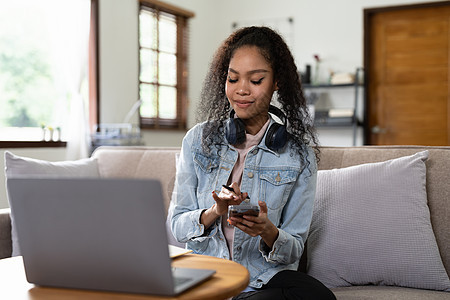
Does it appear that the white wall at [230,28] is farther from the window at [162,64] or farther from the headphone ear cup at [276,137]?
the headphone ear cup at [276,137]

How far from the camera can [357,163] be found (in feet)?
6.31

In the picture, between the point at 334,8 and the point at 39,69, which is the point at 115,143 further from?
the point at 334,8

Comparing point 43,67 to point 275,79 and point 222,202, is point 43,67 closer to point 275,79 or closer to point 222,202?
point 275,79

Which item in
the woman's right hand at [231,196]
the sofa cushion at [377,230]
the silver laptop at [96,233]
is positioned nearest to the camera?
the silver laptop at [96,233]

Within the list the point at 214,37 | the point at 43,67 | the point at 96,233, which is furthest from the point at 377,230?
the point at 214,37

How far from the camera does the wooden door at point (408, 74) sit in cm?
523

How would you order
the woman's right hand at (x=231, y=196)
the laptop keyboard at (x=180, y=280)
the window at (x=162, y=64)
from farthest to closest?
the window at (x=162, y=64) → the woman's right hand at (x=231, y=196) → the laptop keyboard at (x=180, y=280)

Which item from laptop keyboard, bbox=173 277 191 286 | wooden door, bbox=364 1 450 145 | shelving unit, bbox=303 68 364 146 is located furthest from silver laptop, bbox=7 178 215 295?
wooden door, bbox=364 1 450 145

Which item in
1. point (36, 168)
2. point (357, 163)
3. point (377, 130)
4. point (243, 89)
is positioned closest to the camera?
point (243, 89)

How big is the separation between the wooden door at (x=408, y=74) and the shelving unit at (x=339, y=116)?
0.15 meters

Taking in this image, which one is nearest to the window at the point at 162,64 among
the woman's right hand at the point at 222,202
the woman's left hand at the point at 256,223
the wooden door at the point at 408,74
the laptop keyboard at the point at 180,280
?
the wooden door at the point at 408,74

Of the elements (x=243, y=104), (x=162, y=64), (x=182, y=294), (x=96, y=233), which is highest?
(x=162, y=64)

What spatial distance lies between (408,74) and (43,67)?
135 inches

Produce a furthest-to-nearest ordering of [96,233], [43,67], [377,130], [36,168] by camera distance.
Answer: [377,130], [43,67], [36,168], [96,233]
